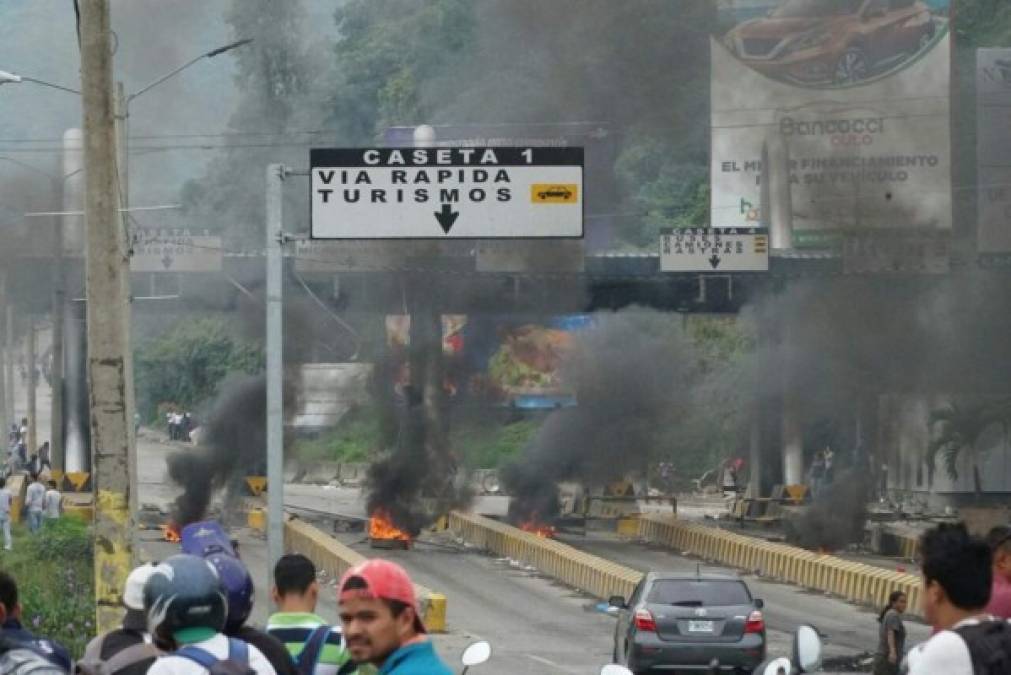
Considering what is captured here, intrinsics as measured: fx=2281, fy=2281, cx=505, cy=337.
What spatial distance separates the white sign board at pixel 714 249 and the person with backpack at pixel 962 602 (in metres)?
40.6

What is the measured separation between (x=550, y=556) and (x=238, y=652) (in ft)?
103

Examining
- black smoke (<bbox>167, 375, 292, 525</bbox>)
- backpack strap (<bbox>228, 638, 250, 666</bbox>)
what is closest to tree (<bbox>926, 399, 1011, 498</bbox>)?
black smoke (<bbox>167, 375, 292, 525</bbox>)

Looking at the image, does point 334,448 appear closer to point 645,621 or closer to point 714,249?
point 714,249

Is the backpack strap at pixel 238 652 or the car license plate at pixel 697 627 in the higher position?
the backpack strap at pixel 238 652

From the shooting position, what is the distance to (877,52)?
176 feet

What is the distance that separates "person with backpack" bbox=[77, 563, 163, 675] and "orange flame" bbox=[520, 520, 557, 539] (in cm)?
3704

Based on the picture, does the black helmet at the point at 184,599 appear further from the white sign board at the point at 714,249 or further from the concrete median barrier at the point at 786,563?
the white sign board at the point at 714,249

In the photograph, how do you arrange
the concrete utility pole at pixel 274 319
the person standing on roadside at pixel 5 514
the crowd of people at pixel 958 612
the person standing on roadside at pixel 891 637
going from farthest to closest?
the person standing on roadside at pixel 5 514, the concrete utility pole at pixel 274 319, the person standing on roadside at pixel 891 637, the crowd of people at pixel 958 612

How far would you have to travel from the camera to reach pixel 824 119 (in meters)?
53.1

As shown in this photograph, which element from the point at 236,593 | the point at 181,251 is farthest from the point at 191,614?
the point at 181,251

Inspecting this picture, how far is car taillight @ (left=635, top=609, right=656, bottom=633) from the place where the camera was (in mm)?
21125

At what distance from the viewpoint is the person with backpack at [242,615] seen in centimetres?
665

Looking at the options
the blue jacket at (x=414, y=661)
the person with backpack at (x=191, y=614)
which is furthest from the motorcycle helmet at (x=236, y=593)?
the blue jacket at (x=414, y=661)

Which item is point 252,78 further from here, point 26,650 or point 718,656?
point 26,650
